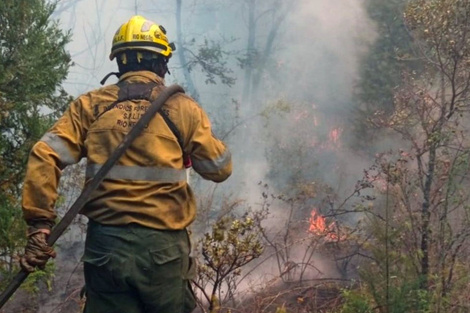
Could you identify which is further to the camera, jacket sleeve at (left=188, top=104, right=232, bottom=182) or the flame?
the flame

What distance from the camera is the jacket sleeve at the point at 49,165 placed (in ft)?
9.71

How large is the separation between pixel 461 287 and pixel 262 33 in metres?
14.3

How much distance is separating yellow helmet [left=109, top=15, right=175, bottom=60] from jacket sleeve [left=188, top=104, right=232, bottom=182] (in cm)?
39

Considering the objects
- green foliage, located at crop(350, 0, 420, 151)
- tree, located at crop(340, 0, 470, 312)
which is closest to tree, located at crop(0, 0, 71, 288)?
tree, located at crop(340, 0, 470, 312)

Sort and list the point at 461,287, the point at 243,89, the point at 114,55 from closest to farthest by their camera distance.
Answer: the point at 114,55, the point at 461,287, the point at 243,89

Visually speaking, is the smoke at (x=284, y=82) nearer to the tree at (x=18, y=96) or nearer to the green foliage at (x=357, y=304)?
the green foliage at (x=357, y=304)

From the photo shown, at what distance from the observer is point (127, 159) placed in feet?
10.2

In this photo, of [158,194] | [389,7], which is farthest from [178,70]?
[158,194]

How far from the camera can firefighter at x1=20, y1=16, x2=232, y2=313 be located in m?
3.01

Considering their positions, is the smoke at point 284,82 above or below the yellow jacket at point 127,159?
above

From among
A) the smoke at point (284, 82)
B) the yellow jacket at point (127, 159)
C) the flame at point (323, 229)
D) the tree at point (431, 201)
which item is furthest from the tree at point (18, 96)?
the smoke at point (284, 82)

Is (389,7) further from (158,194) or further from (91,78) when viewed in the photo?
(91,78)

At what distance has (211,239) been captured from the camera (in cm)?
442

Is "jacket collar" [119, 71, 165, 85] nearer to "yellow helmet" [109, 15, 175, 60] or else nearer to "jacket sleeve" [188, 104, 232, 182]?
"yellow helmet" [109, 15, 175, 60]
